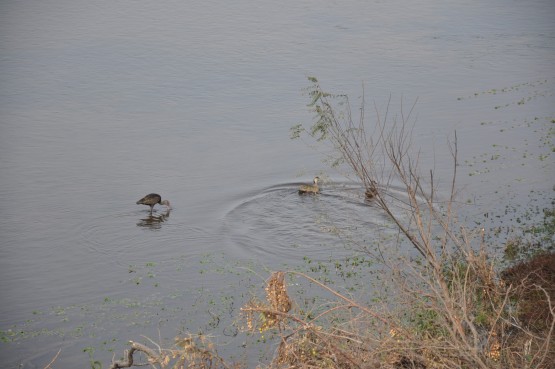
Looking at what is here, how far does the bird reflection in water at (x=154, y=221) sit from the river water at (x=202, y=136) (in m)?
0.08

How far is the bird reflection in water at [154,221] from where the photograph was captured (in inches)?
902

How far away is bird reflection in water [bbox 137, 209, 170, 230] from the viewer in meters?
22.9

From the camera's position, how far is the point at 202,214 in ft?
77.0

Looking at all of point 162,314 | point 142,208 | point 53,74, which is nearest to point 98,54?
point 53,74

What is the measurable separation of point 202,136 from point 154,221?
7.49 m

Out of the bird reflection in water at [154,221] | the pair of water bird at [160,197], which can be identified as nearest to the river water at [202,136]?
the bird reflection in water at [154,221]

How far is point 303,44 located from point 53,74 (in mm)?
11749

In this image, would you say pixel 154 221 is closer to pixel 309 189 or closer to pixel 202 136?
pixel 309 189

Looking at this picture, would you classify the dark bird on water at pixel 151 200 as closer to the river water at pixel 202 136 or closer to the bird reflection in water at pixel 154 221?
the bird reflection in water at pixel 154 221

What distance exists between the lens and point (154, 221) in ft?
75.9

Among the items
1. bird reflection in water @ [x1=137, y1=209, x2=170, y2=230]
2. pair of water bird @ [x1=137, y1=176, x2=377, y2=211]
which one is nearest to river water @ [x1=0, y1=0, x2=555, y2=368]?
bird reflection in water @ [x1=137, y1=209, x2=170, y2=230]

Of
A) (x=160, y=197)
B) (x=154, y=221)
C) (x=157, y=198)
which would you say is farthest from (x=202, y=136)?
(x=154, y=221)

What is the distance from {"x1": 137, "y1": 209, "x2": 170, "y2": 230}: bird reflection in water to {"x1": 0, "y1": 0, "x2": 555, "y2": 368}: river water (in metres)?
0.08

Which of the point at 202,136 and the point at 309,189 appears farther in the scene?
the point at 202,136
